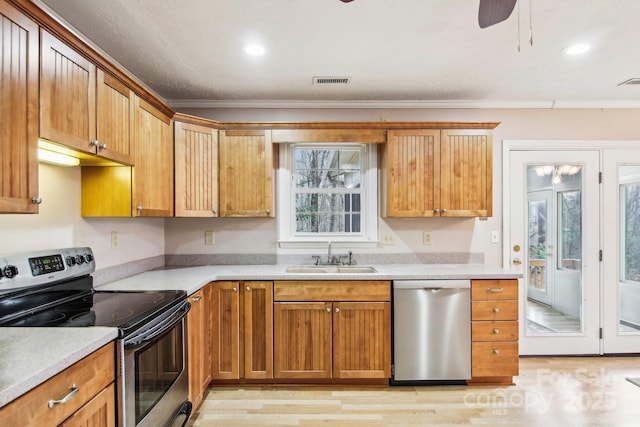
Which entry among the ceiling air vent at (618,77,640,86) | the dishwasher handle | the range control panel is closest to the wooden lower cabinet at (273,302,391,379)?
the dishwasher handle

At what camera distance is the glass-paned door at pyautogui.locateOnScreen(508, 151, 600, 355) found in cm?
326

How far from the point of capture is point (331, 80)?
9.18 feet

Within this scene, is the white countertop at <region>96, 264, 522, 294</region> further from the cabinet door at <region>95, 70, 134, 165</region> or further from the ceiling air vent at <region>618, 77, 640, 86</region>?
the ceiling air vent at <region>618, 77, 640, 86</region>

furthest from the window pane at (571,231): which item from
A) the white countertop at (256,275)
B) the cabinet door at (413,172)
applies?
the cabinet door at (413,172)

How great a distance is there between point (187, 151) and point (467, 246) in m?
2.65

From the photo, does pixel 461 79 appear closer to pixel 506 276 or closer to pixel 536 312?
pixel 506 276

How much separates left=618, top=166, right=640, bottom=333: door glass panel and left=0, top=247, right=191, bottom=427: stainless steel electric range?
386 cm

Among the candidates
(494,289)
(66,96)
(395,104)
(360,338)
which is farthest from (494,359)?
(66,96)

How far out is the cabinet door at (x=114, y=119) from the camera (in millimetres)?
1822

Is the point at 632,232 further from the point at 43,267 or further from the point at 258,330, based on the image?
the point at 43,267

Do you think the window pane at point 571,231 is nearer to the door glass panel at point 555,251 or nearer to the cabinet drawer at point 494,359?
the door glass panel at point 555,251

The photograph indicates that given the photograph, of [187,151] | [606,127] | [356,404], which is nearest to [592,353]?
[606,127]

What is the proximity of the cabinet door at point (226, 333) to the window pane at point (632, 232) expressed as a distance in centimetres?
359

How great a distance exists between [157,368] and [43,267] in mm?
754
